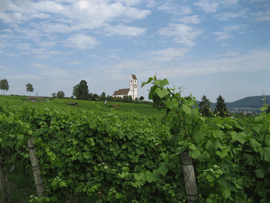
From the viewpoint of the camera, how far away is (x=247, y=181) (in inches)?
115

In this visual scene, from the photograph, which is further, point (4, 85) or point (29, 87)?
point (29, 87)

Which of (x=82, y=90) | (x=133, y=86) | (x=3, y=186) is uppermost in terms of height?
(x=133, y=86)

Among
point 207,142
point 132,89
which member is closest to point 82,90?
point 132,89

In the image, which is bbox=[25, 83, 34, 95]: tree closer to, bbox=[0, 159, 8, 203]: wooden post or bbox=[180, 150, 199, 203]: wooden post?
bbox=[0, 159, 8, 203]: wooden post

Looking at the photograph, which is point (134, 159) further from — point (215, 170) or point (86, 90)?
point (86, 90)

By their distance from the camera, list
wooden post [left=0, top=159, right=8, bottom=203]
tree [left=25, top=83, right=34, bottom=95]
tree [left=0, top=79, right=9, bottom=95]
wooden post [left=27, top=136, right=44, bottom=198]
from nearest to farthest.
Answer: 1. wooden post [left=27, top=136, right=44, bottom=198]
2. wooden post [left=0, top=159, right=8, bottom=203]
3. tree [left=0, top=79, right=9, bottom=95]
4. tree [left=25, top=83, right=34, bottom=95]

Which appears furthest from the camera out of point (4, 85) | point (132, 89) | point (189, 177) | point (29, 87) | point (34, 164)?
point (132, 89)

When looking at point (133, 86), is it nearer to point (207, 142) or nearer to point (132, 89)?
point (132, 89)

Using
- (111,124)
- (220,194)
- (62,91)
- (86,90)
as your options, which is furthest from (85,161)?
(62,91)

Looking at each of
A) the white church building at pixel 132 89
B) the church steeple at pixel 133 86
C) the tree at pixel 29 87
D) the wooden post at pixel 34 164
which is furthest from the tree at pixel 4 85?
the wooden post at pixel 34 164

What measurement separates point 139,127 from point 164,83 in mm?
2570

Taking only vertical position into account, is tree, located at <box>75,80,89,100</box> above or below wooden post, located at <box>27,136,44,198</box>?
above

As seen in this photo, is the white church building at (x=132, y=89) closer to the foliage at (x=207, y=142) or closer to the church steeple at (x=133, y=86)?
the church steeple at (x=133, y=86)

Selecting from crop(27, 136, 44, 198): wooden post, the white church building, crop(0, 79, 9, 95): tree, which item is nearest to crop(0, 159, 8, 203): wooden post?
crop(27, 136, 44, 198): wooden post
